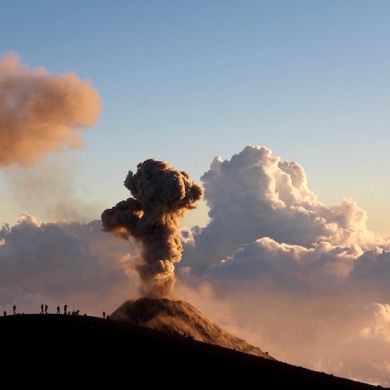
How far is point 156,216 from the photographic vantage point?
497 ft

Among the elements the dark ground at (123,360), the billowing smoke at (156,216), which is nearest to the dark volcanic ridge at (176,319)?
the billowing smoke at (156,216)

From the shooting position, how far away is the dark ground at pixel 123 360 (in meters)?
75.9

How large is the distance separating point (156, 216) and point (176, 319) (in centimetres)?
2018

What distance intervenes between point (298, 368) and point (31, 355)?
30750 millimetres

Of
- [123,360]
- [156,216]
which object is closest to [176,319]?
[156,216]

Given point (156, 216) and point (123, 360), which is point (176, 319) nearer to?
point (156, 216)

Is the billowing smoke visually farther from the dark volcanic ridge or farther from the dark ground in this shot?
the dark ground

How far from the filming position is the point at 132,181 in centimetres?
15925

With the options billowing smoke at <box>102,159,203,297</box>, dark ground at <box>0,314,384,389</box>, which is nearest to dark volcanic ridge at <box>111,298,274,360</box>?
billowing smoke at <box>102,159,203,297</box>

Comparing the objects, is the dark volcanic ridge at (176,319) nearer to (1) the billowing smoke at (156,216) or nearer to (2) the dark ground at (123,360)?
(1) the billowing smoke at (156,216)

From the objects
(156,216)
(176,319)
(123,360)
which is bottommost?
(123,360)

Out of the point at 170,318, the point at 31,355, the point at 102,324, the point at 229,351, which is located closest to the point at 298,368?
the point at 229,351

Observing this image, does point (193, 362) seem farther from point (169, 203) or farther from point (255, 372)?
point (169, 203)

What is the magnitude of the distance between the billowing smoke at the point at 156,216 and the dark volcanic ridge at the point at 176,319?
3.39 meters
